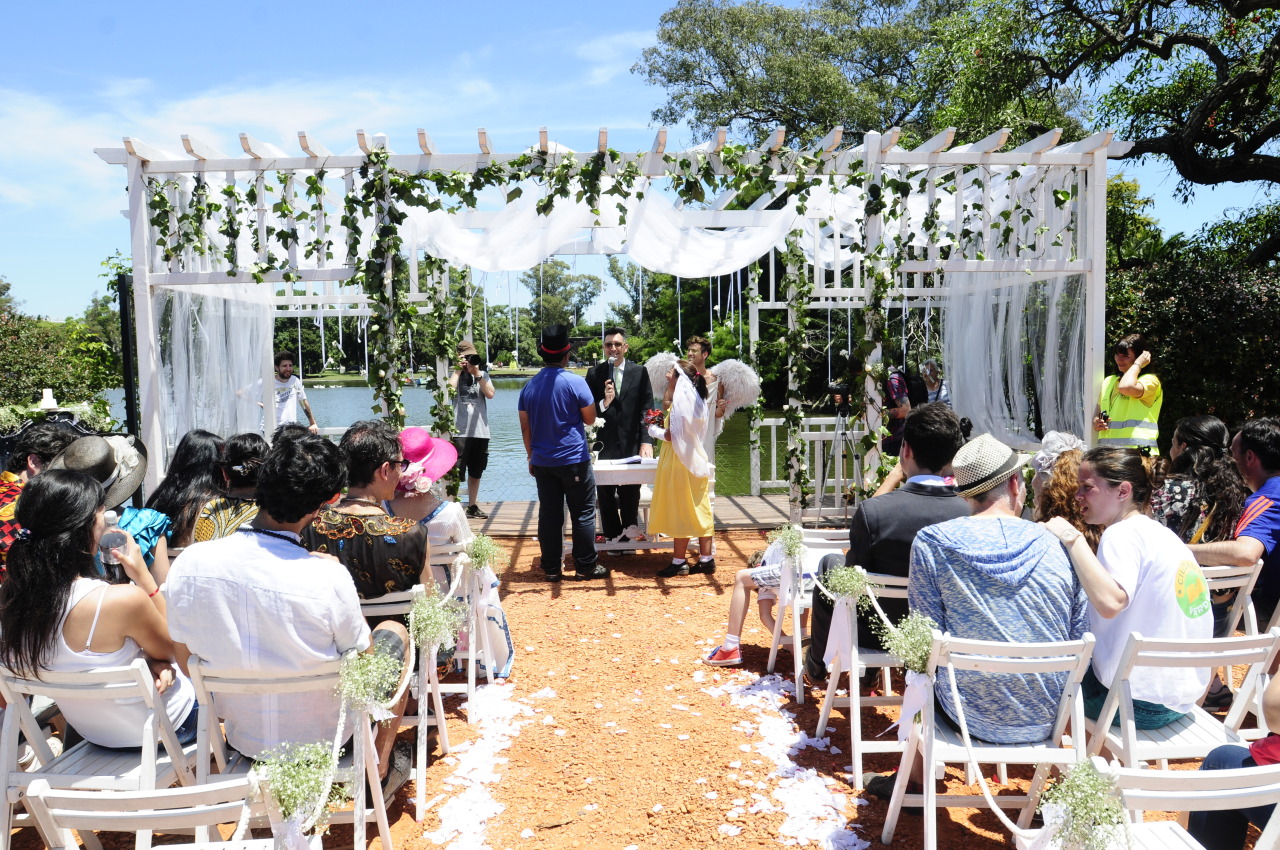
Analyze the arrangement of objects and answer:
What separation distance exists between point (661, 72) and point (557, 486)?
21.4 m

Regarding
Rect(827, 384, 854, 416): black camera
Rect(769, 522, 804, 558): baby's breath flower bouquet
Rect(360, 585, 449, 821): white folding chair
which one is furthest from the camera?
Rect(827, 384, 854, 416): black camera

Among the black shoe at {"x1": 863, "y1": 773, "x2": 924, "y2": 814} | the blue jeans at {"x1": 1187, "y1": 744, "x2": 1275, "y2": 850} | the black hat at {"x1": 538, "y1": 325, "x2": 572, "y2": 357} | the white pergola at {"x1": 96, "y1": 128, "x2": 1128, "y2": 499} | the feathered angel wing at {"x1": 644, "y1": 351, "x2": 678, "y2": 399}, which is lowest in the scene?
the black shoe at {"x1": 863, "y1": 773, "x2": 924, "y2": 814}

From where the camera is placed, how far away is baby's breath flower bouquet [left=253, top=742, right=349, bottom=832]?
1.90 metres

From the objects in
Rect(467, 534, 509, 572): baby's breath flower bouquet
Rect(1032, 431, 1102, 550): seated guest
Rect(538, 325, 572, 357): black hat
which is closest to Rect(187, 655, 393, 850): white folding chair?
Rect(467, 534, 509, 572): baby's breath flower bouquet

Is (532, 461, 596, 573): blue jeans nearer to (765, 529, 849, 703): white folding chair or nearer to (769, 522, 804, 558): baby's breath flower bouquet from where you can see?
(765, 529, 849, 703): white folding chair

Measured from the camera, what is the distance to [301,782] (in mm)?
1930

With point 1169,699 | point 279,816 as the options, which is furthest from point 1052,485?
point 279,816

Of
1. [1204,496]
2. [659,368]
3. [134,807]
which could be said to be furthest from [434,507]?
[659,368]

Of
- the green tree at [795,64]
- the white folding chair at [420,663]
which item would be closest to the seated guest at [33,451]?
the white folding chair at [420,663]

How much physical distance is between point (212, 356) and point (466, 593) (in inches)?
169

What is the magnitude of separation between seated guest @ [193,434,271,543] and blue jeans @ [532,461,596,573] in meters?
2.74

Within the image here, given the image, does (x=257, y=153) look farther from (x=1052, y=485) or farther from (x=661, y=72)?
(x=661, y=72)

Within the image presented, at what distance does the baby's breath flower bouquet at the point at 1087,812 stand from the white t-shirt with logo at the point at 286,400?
790cm

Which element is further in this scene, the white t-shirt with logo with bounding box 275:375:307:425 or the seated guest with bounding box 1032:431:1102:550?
the white t-shirt with logo with bounding box 275:375:307:425
